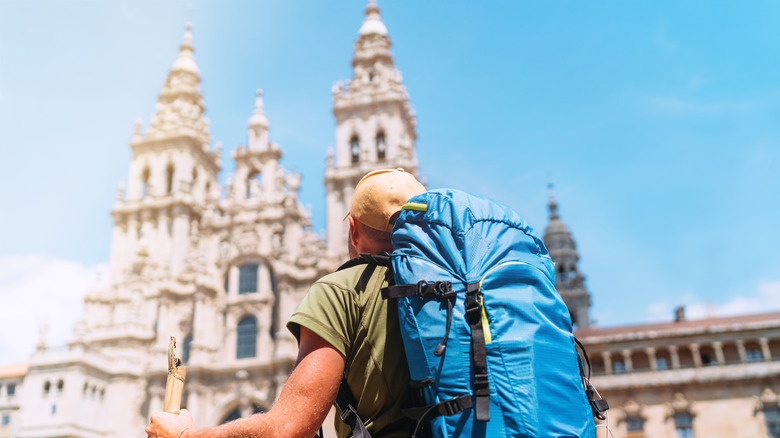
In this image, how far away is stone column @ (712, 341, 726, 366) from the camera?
3048 centimetres

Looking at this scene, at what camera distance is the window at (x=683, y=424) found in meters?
29.6

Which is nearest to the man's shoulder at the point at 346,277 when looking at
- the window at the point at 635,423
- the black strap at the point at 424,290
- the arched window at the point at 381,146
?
the black strap at the point at 424,290

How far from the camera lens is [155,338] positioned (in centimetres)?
3775

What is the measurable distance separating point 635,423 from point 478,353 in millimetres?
30984

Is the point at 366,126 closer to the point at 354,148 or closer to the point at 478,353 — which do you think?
the point at 354,148

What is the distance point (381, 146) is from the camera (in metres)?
39.0

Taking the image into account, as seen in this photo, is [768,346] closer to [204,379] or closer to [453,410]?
[204,379]

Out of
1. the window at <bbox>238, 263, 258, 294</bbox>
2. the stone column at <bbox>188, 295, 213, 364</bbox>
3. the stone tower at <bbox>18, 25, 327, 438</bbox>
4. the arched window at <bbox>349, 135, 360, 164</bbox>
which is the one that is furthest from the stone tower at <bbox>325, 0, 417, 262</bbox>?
the stone column at <bbox>188, 295, 213, 364</bbox>

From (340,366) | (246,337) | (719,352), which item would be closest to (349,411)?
(340,366)

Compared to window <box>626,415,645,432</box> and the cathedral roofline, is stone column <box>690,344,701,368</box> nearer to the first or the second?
the cathedral roofline

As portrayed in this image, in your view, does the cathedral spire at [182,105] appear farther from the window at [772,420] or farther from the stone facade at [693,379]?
the window at [772,420]

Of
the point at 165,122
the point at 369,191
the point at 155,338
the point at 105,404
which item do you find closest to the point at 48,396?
the point at 105,404

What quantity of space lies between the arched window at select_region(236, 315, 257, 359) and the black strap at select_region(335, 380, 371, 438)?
33.4m

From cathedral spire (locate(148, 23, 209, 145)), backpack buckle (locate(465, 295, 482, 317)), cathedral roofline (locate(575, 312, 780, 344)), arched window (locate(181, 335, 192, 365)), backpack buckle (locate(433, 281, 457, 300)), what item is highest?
cathedral spire (locate(148, 23, 209, 145))
